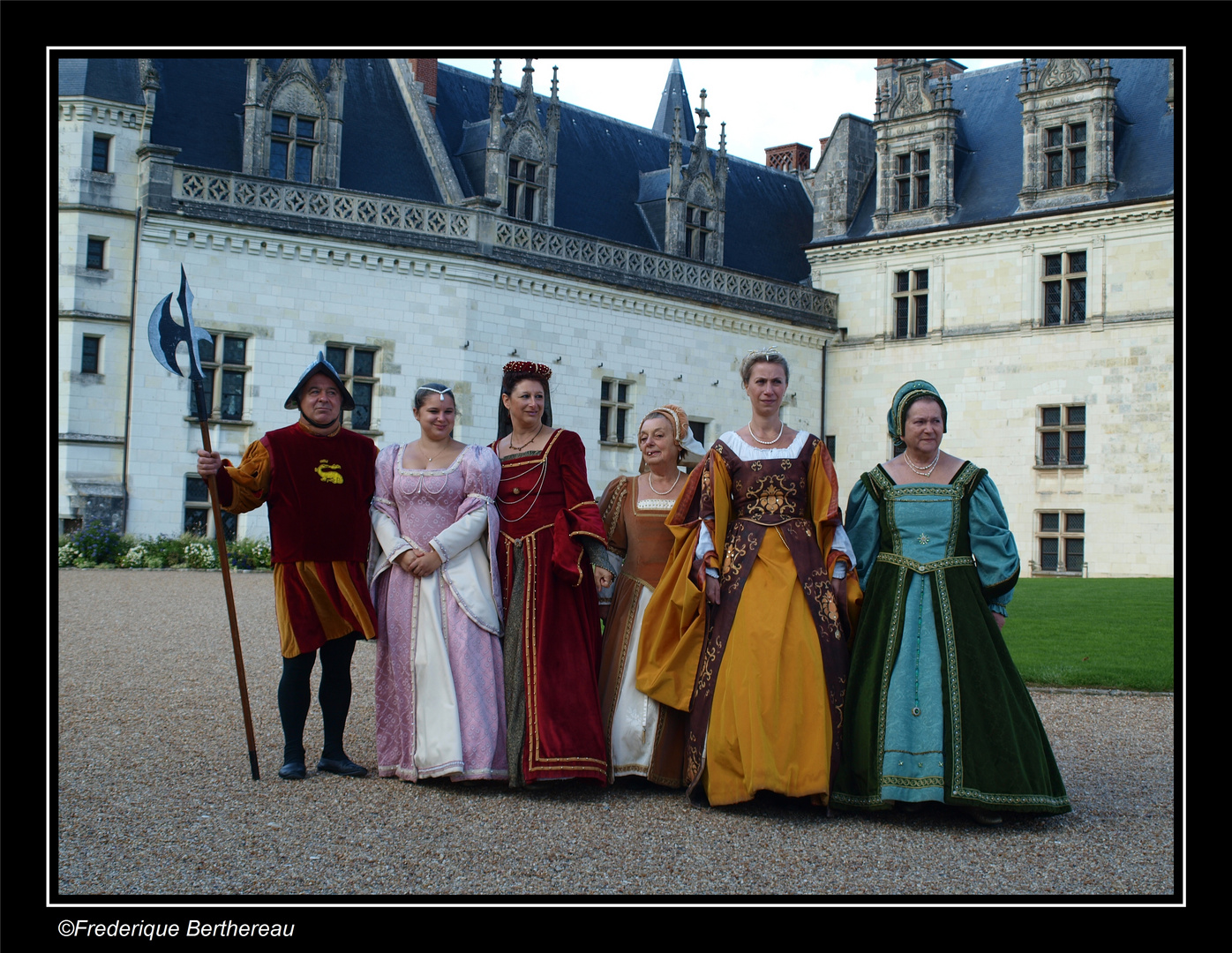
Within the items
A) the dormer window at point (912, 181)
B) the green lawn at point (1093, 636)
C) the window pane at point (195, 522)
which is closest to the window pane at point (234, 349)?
the window pane at point (195, 522)

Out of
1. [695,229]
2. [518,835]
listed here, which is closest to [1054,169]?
[695,229]

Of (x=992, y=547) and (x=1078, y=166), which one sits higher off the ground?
(x=1078, y=166)

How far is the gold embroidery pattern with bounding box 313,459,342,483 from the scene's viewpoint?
18.3 feet

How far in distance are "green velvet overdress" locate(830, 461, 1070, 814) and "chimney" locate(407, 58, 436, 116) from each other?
60.2ft

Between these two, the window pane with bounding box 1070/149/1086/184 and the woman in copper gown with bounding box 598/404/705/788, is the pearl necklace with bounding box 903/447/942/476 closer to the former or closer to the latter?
the woman in copper gown with bounding box 598/404/705/788

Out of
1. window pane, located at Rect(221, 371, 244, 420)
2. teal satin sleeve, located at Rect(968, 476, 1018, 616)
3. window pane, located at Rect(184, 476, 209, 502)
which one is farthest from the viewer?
window pane, located at Rect(221, 371, 244, 420)

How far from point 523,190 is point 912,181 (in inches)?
325

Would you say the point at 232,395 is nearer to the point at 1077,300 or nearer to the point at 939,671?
the point at 939,671

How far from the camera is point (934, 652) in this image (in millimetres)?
5000

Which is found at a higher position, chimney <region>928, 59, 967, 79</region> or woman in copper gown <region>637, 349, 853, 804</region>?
chimney <region>928, 59, 967, 79</region>

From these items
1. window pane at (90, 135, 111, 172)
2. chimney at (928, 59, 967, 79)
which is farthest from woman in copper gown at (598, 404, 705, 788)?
chimney at (928, 59, 967, 79)

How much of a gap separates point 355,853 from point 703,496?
84.4 inches

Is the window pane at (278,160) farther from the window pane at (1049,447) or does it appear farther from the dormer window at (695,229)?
the window pane at (1049,447)

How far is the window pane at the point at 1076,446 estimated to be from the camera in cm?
2264
